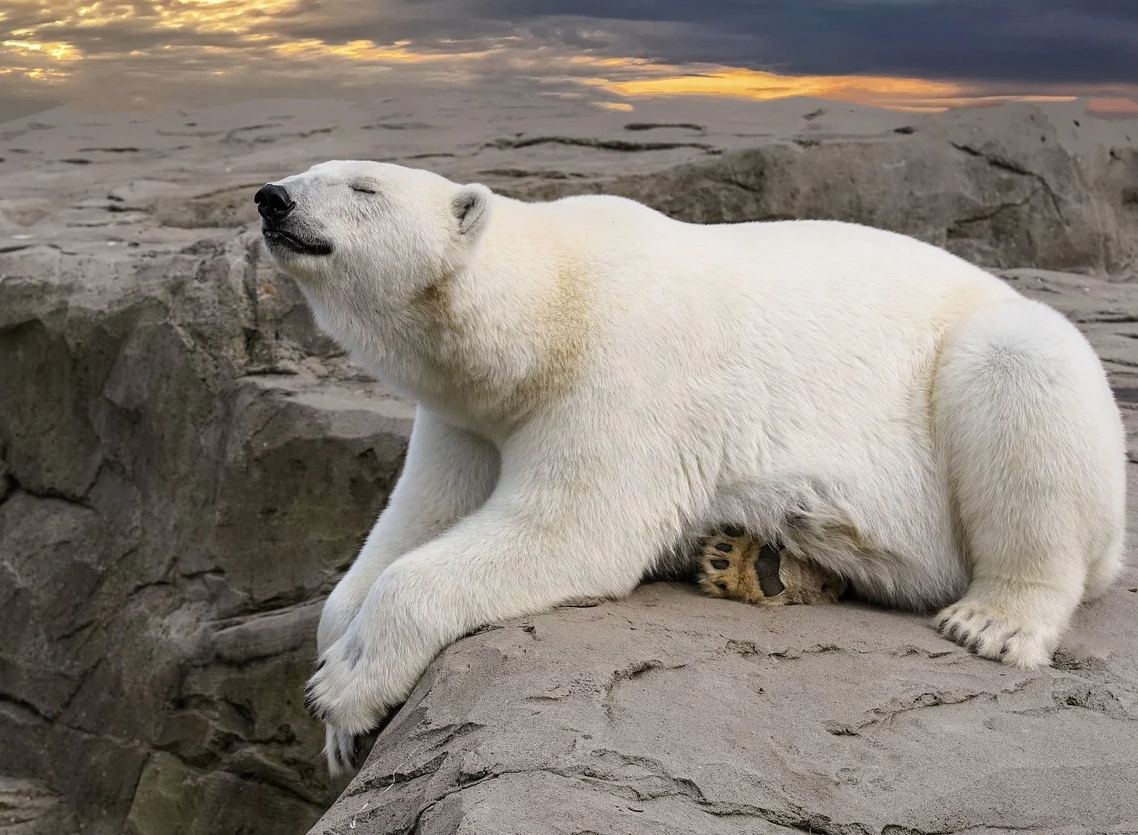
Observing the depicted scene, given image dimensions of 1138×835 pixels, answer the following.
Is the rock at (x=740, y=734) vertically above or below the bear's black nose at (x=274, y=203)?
below

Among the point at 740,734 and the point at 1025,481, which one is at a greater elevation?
the point at 1025,481

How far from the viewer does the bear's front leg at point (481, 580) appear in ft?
10.9

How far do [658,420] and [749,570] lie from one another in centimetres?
58

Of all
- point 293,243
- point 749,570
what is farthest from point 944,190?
point 293,243

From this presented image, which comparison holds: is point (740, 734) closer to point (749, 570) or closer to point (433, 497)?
point (749, 570)

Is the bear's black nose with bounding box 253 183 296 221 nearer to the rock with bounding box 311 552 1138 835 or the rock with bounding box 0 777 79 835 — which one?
the rock with bounding box 311 552 1138 835

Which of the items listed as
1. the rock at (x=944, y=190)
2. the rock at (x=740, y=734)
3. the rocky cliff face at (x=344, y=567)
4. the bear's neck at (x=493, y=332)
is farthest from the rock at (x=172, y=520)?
the rock at (x=740, y=734)

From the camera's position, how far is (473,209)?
3490 millimetres

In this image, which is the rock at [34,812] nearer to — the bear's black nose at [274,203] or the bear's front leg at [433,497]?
the bear's front leg at [433,497]

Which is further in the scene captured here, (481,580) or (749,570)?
(749,570)

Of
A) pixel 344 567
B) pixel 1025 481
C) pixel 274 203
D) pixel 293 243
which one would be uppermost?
pixel 274 203

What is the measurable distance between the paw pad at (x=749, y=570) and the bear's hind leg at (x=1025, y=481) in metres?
0.46

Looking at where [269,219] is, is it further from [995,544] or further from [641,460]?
[995,544]

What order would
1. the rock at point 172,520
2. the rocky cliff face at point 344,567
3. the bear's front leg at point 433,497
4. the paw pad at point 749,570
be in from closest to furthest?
the rocky cliff face at point 344,567 → the paw pad at point 749,570 → the bear's front leg at point 433,497 → the rock at point 172,520
